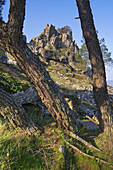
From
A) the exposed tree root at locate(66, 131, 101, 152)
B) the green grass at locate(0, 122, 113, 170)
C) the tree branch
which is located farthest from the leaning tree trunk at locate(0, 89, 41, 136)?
the tree branch

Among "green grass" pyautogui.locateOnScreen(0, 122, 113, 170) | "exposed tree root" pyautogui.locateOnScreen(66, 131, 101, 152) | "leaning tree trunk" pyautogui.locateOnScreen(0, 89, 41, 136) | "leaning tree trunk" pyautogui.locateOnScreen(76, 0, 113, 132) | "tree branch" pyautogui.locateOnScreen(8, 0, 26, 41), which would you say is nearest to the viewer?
"green grass" pyautogui.locateOnScreen(0, 122, 113, 170)

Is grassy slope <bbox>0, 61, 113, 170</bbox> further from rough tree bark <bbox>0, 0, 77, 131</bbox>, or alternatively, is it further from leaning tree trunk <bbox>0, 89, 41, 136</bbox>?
rough tree bark <bbox>0, 0, 77, 131</bbox>

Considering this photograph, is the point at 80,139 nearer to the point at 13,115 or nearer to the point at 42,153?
the point at 42,153

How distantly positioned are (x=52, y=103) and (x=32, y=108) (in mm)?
2364

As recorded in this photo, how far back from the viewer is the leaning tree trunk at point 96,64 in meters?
4.36

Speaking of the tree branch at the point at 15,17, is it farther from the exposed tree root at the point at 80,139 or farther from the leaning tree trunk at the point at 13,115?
the exposed tree root at the point at 80,139

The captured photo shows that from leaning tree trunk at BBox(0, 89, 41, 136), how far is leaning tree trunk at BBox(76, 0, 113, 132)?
2466 millimetres

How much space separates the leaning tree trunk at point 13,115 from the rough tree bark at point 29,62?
78 centimetres

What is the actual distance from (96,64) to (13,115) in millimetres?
3422

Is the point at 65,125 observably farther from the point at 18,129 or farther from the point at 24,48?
the point at 24,48

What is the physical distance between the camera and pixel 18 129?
3.30m

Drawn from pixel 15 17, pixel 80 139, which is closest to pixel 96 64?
pixel 80 139

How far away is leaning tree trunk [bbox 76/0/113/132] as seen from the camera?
4363 millimetres

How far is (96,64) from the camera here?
4.48 metres
